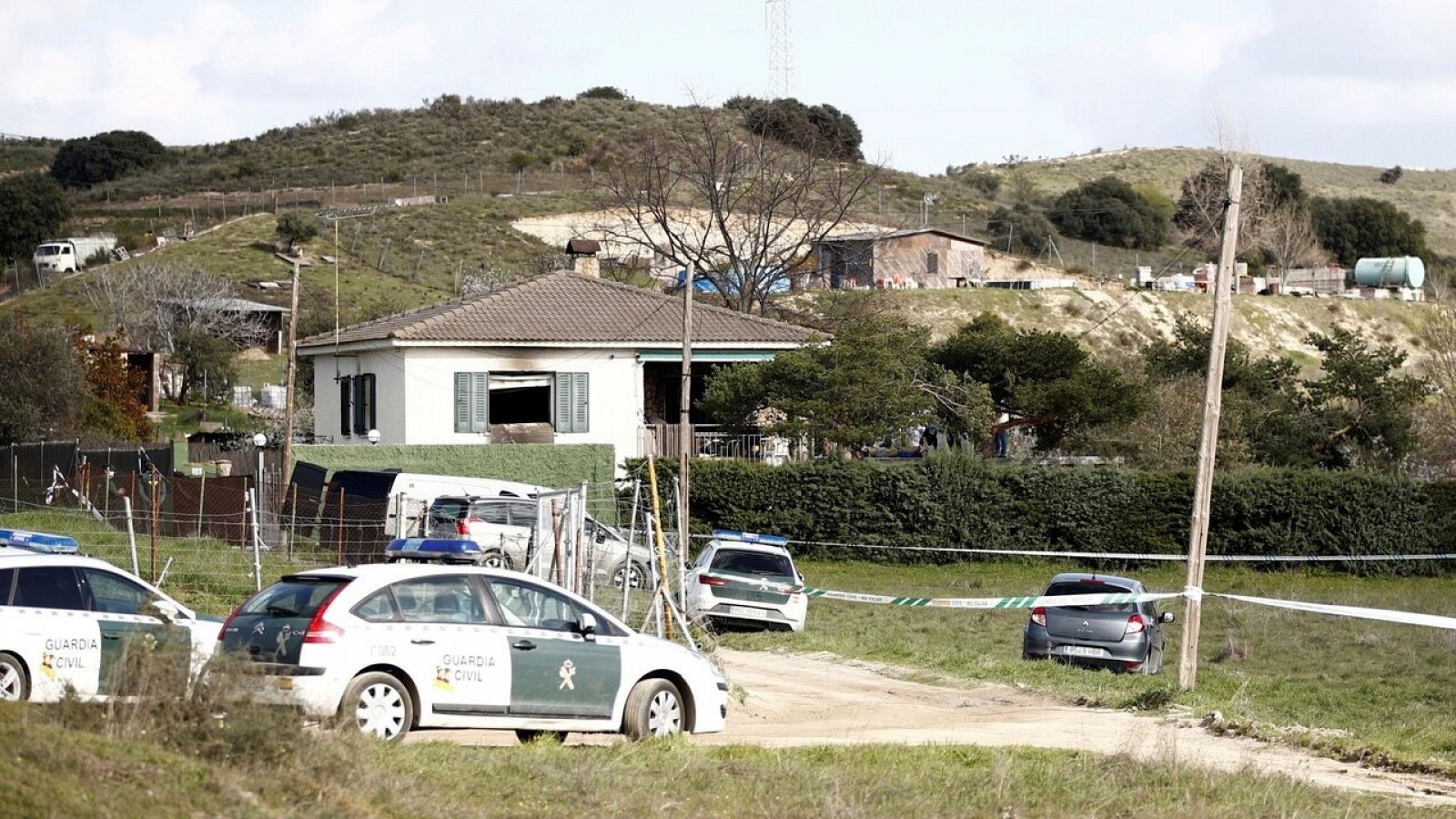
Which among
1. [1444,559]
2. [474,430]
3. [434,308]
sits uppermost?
[434,308]

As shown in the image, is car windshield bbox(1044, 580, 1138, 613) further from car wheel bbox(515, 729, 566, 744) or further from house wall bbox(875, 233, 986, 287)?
house wall bbox(875, 233, 986, 287)

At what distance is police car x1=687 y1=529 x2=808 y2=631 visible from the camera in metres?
24.1

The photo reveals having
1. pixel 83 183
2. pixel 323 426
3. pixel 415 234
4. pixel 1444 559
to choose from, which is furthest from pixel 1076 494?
pixel 83 183

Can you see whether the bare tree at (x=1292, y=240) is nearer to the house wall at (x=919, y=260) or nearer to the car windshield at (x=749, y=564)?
the house wall at (x=919, y=260)

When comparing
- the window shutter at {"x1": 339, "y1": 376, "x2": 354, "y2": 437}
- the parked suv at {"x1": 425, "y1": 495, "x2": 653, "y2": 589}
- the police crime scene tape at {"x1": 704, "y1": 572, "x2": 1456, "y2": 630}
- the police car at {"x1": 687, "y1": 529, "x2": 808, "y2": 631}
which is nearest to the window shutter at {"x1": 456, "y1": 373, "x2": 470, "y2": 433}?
the window shutter at {"x1": 339, "y1": 376, "x2": 354, "y2": 437}

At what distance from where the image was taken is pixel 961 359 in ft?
154

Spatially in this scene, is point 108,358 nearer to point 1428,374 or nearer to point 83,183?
point 1428,374

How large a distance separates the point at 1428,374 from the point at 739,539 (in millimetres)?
31394

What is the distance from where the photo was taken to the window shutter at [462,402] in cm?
3903

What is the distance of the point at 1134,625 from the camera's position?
2045cm

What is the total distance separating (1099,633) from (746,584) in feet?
18.9

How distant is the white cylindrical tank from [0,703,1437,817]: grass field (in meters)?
84.6

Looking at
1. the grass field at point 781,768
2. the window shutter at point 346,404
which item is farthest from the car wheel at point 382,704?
the window shutter at point 346,404

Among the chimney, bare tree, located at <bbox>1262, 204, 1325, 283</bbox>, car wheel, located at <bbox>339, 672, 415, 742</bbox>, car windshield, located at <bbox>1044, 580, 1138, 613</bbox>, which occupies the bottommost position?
car windshield, located at <bbox>1044, 580, 1138, 613</bbox>
